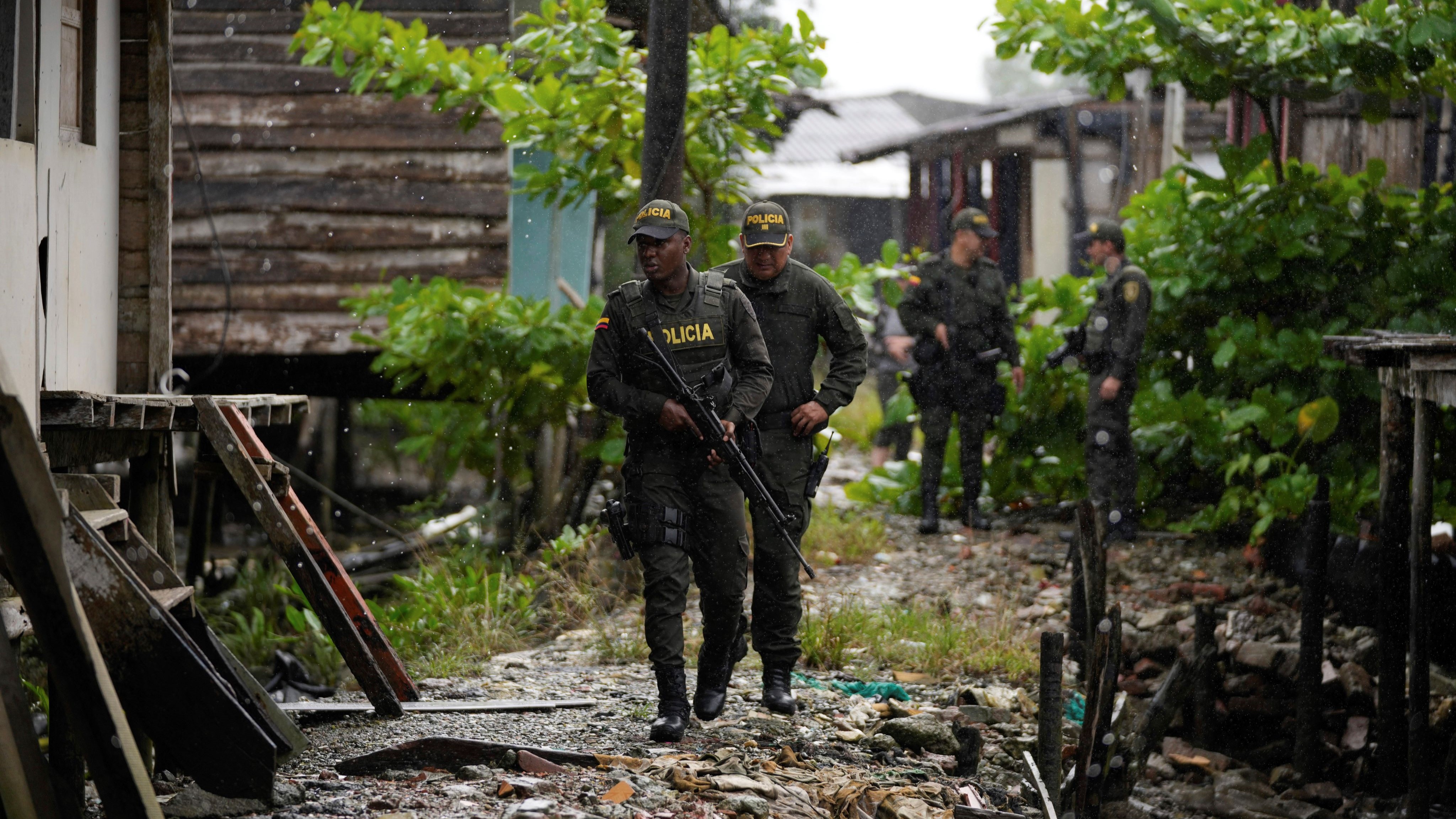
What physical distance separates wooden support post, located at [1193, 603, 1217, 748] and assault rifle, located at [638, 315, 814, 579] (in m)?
2.57

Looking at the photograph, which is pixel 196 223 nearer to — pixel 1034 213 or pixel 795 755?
pixel 795 755

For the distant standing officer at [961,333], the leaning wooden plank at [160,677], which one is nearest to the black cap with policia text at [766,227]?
the leaning wooden plank at [160,677]

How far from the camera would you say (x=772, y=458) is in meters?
5.30

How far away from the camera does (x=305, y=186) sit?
9461 mm

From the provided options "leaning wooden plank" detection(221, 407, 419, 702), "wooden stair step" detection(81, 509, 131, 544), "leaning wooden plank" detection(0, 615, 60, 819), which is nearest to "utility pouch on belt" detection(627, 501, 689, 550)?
"leaning wooden plank" detection(221, 407, 419, 702)

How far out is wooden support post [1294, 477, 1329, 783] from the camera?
6.36 metres

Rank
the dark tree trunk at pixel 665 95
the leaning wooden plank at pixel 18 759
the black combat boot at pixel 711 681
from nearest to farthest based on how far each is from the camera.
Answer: the leaning wooden plank at pixel 18 759, the black combat boot at pixel 711 681, the dark tree trunk at pixel 665 95

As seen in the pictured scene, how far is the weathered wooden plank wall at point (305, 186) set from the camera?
926 cm

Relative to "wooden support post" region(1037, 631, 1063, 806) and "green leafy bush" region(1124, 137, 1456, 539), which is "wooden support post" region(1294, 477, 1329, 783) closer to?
"green leafy bush" region(1124, 137, 1456, 539)

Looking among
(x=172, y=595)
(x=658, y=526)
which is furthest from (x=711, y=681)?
(x=172, y=595)

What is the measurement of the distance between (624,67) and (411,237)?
2788 mm

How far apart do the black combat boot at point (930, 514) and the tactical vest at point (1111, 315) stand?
148cm

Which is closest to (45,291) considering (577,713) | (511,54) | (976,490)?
(577,713)

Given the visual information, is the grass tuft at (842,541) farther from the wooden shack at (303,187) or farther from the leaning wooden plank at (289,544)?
the leaning wooden plank at (289,544)
